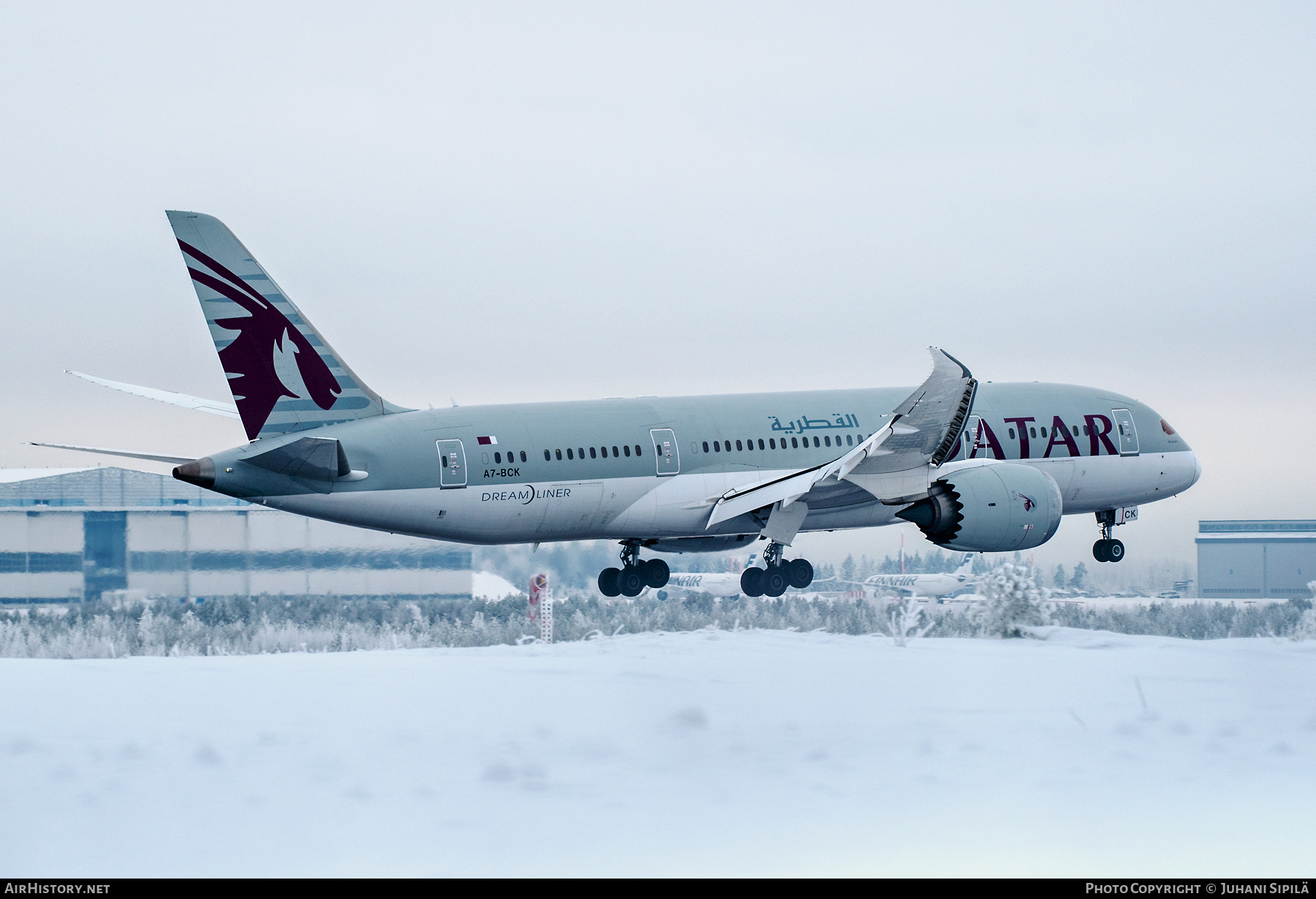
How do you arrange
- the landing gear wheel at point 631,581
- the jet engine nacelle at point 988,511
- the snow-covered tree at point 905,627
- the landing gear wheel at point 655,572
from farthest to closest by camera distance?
Answer: the landing gear wheel at point 655,572, the landing gear wheel at point 631,581, the jet engine nacelle at point 988,511, the snow-covered tree at point 905,627

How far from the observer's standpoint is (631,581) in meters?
42.4

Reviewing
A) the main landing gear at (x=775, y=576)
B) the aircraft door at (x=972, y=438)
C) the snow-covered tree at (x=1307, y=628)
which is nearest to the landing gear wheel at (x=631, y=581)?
the main landing gear at (x=775, y=576)

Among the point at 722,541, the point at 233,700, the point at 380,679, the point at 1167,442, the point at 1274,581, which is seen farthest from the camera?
the point at 1274,581

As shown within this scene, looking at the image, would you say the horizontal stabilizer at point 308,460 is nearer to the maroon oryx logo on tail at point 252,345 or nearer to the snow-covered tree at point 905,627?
the maroon oryx logo on tail at point 252,345

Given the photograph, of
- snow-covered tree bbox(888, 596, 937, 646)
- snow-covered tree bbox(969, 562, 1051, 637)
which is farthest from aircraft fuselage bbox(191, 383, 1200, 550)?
snow-covered tree bbox(969, 562, 1051, 637)

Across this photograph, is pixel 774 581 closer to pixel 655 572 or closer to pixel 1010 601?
pixel 655 572

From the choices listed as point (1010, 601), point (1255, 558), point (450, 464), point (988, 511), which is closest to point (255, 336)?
point (450, 464)

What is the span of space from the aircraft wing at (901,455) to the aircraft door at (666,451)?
1702mm

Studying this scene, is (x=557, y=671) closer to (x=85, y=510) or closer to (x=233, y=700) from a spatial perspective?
(x=233, y=700)

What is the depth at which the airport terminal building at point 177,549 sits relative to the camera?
164 ft

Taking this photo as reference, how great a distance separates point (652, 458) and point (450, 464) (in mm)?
5793

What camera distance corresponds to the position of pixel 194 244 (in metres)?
33.9

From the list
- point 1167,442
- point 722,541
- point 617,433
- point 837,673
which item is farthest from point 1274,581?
point 837,673

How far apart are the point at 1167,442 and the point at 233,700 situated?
3187 cm
